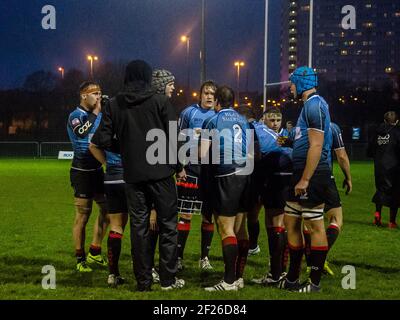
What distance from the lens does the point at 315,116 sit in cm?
567

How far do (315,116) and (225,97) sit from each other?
101 centimetres

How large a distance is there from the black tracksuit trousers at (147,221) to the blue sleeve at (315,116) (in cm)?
152

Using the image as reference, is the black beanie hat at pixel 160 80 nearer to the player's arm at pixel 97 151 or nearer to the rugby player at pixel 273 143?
the player's arm at pixel 97 151

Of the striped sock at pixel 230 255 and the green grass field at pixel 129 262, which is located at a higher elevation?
the striped sock at pixel 230 255

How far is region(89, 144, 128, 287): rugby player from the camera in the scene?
6.30m

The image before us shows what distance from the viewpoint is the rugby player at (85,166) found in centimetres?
707

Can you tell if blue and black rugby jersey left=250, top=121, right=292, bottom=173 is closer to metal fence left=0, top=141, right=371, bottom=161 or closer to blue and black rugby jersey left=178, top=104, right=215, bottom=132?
blue and black rugby jersey left=178, top=104, right=215, bottom=132

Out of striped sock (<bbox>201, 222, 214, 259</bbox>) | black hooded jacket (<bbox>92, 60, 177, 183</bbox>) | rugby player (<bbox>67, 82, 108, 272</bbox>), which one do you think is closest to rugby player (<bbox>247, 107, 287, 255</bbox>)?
striped sock (<bbox>201, 222, 214, 259</bbox>)

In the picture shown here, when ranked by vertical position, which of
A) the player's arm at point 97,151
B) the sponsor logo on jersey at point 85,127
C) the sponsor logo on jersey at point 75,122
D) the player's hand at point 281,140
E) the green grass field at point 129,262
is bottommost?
the green grass field at point 129,262

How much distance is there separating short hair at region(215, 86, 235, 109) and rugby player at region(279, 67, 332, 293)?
0.69 metres

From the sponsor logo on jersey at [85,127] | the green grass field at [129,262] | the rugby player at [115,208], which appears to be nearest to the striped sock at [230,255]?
the green grass field at [129,262]

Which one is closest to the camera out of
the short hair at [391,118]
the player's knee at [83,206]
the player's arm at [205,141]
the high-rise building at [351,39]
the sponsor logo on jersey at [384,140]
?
the player's arm at [205,141]

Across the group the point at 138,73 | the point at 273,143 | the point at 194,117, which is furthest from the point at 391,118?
the point at 138,73
